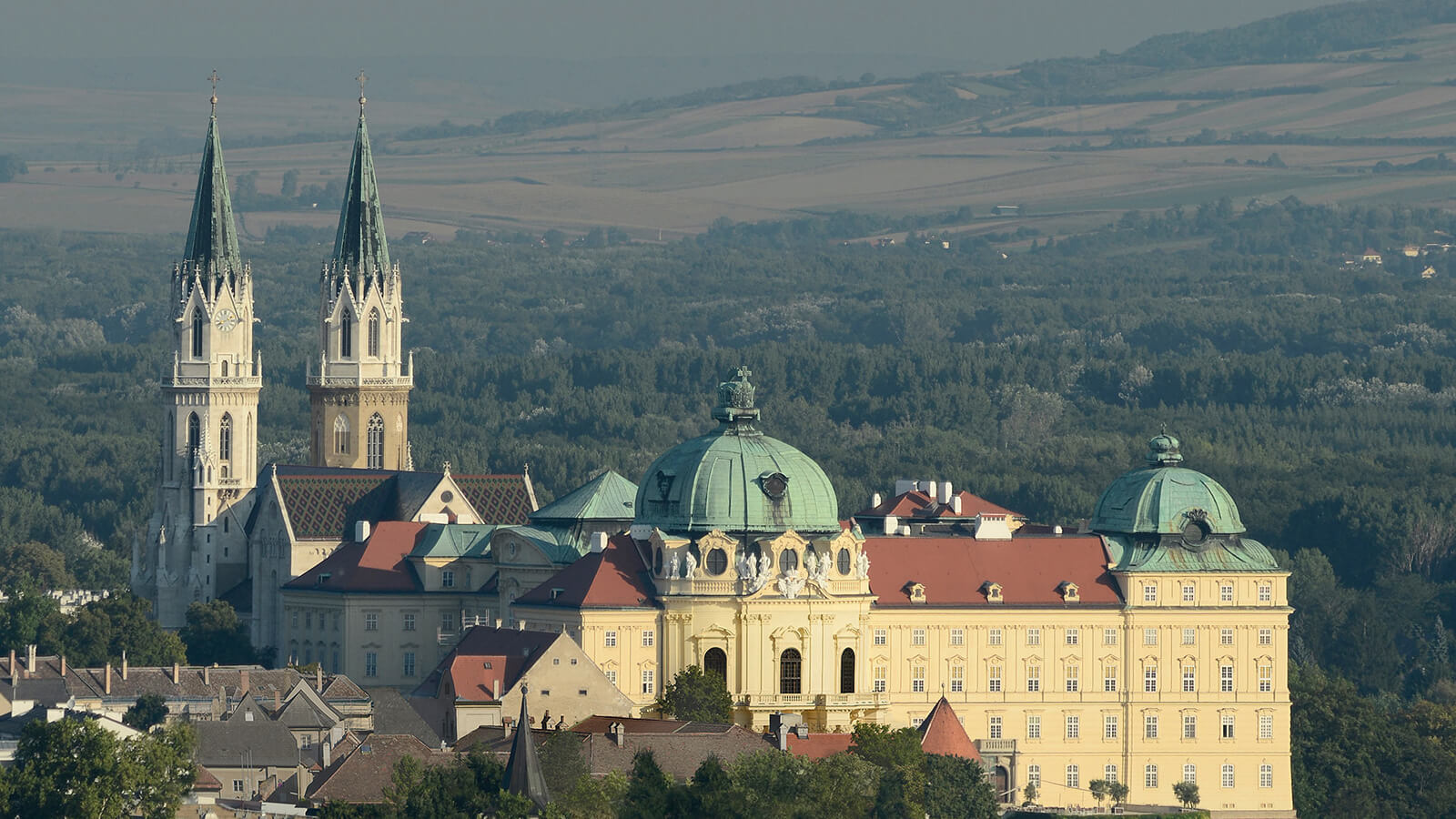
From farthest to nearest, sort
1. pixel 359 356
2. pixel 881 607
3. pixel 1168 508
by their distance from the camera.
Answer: pixel 359 356
pixel 1168 508
pixel 881 607

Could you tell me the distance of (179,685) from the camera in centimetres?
14438

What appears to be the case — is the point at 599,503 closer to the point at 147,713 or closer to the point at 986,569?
the point at 986,569

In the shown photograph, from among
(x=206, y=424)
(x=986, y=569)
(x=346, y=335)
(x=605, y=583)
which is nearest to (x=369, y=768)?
(x=605, y=583)

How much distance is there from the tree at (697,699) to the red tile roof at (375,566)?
79.0ft

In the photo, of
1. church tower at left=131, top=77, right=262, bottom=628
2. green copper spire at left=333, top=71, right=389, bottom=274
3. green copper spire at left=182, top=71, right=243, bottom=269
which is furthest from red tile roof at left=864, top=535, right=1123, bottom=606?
green copper spire at left=333, top=71, right=389, bottom=274

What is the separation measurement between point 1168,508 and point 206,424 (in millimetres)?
46512

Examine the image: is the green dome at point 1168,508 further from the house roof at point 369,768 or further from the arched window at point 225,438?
the arched window at point 225,438

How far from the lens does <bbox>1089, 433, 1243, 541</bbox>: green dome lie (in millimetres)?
146125

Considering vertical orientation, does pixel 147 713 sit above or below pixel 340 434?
below

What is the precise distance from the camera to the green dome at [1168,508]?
146 meters

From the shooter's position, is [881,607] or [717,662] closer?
[717,662]

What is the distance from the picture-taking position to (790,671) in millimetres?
138250

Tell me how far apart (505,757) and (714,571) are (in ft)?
77.5

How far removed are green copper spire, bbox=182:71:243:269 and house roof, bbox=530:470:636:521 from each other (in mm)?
29484
